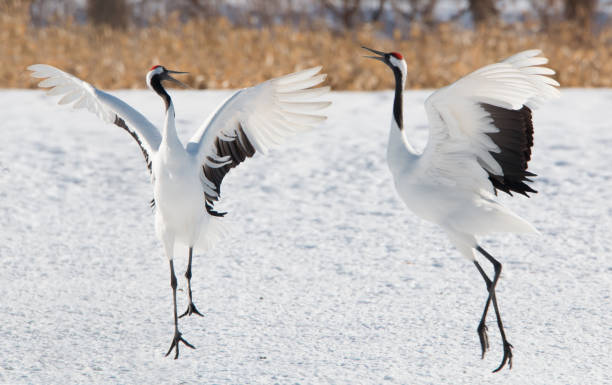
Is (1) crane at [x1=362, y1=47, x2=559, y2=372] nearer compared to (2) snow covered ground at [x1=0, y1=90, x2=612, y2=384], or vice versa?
(1) crane at [x1=362, y1=47, x2=559, y2=372]

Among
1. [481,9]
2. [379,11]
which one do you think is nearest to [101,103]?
[481,9]

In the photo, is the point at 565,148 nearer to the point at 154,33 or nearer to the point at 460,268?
the point at 460,268

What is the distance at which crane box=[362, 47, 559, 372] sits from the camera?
11.1ft

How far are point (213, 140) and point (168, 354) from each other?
3.28 ft

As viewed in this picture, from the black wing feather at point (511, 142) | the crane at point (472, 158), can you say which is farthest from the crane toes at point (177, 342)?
the black wing feather at point (511, 142)

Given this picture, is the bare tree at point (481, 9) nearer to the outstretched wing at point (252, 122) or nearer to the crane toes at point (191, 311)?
the outstretched wing at point (252, 122)

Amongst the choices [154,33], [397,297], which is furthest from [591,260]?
[154,33]

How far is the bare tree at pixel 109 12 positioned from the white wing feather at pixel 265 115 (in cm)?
1008

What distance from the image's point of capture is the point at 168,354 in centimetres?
366

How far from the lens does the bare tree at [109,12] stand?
13.5 metres

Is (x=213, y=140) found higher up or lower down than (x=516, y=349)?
higher up

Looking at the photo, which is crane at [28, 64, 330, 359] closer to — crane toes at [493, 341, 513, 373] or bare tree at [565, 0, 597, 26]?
crane toes at [493, 341, 513, 373]

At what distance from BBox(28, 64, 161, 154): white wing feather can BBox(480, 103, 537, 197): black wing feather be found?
155cm

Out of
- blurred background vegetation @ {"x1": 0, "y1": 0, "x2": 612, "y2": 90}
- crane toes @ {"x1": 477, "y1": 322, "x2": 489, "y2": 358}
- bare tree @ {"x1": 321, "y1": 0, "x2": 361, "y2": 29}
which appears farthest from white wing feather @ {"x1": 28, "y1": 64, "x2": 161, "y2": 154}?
bare tree @ {"x1": 321, "y1": 0, "x2": 361, "y2": 29}
